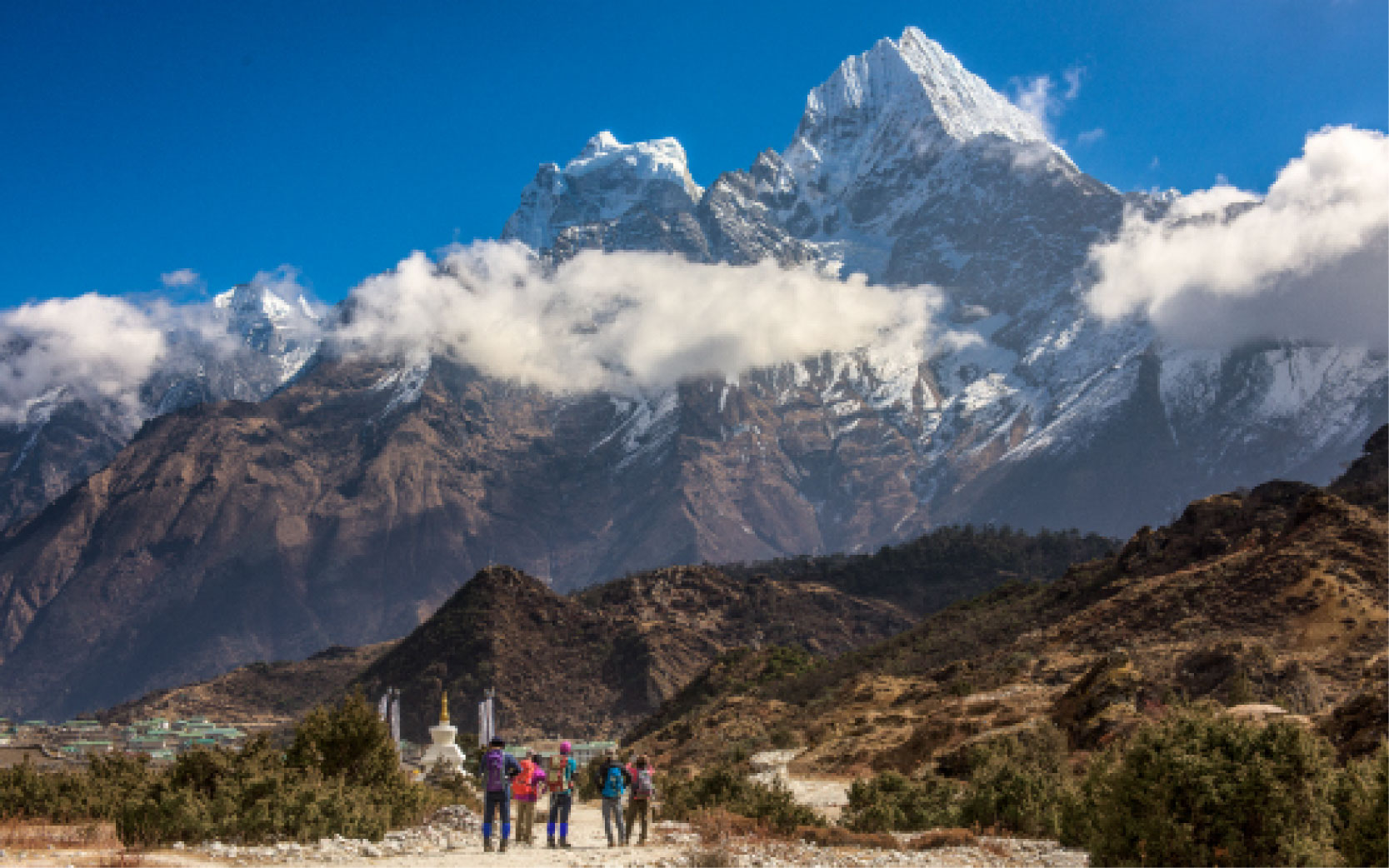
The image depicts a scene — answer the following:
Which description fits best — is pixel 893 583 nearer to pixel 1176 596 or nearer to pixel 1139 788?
pixel 1176 596

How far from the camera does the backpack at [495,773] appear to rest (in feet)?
65.4

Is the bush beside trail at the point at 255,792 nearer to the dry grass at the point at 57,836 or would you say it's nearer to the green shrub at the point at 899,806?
the dry grass at the point at 57,836

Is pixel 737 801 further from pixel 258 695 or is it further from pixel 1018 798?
pixel 258 695

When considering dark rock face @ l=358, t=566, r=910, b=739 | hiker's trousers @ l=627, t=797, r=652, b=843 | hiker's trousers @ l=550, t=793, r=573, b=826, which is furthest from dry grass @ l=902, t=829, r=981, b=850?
dark rock face @ l=358, t=566, r=910, b=739

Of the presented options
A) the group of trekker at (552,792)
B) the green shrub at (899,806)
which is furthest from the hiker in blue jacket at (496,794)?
the green shrub at (899,806)

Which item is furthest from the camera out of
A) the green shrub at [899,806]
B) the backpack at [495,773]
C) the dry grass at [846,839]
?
the green shrub at [899,806]

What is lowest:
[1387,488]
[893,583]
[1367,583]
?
[1367,583]

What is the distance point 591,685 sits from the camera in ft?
378

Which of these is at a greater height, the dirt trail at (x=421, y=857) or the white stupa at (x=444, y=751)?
the white stupa at (x=444, y=751)

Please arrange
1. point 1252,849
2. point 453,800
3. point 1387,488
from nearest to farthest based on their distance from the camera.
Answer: point 1252,849, point 453,800, point 1387,488

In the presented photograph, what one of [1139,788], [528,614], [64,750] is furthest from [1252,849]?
[528,614]

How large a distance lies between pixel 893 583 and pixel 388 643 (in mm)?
70386

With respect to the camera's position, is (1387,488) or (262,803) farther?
(1387,488)

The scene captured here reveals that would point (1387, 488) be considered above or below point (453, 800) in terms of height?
above
